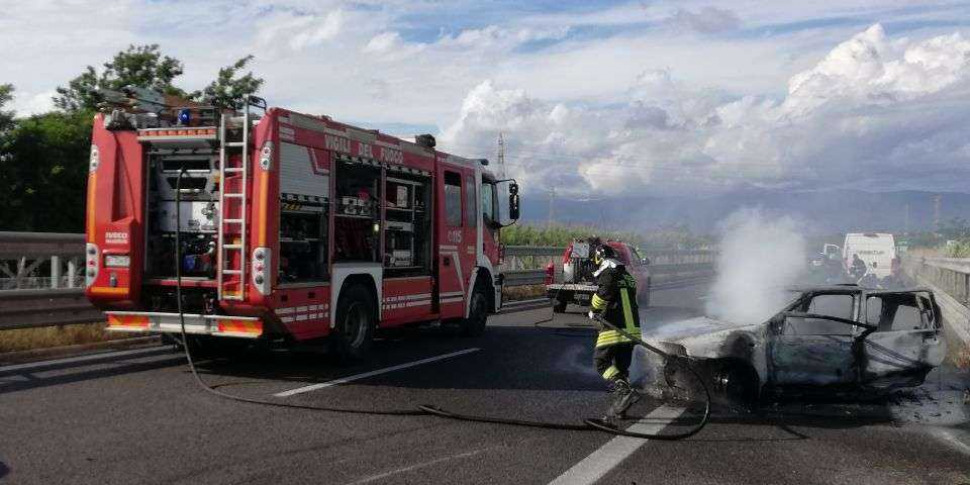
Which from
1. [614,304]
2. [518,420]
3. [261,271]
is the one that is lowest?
[518,420]

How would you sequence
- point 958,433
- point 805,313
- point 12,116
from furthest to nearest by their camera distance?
point 12,116 < point 805,313 < point 958,433

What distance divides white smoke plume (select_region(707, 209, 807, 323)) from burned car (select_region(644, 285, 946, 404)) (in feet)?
0.91

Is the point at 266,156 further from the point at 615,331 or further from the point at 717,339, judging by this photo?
the point at 717,339

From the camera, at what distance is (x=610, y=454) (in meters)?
6.13

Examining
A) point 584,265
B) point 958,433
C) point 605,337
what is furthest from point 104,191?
point 584,265

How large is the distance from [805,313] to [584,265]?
9681mm

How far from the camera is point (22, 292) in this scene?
9.39 m

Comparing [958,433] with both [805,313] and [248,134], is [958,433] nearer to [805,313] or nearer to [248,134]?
[805,313]

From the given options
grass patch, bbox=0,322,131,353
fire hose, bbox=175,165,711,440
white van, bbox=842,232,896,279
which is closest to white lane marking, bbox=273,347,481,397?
fire hose, bbox=175,165,711,440

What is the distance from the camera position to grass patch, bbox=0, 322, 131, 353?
9531 millimetres

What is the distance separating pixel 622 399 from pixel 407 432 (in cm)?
191

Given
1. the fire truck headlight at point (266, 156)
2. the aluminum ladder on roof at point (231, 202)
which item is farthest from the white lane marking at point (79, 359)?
the fire truck headlight at point (266, 156)

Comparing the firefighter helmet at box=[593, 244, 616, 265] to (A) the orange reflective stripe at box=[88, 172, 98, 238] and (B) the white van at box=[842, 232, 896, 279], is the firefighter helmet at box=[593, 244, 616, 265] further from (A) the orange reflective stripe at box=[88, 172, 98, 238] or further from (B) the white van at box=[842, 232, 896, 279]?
(B) the white van at box=[842, 232, 896, 279]

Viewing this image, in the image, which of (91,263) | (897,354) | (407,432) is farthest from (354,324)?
(897,354)
